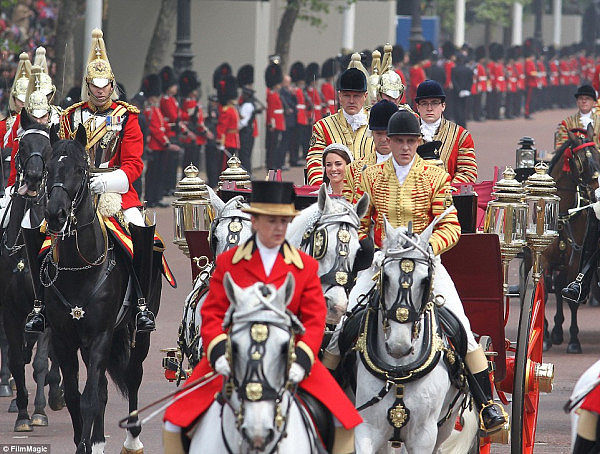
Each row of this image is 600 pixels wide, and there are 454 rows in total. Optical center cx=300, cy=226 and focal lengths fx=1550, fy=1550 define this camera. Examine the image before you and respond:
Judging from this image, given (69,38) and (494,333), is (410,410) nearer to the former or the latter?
(494,333)

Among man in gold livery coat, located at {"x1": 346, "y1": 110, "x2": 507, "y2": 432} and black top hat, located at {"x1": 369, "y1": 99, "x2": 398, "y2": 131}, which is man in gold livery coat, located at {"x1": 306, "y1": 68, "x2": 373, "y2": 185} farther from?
man in gold livery coat, located at {"x1": 346, "y1": 110, "x2": 507, "y2": 432}

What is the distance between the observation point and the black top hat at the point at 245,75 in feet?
90.1

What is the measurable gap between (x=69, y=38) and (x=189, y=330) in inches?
487

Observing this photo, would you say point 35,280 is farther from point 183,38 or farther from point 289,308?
point 183,38

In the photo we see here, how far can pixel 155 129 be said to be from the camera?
79.3ft

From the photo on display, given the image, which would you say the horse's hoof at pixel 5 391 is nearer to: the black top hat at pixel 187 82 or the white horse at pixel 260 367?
the white horse at pixel 260 367

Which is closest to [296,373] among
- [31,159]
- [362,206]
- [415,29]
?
[362,206]

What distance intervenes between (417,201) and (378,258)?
69 centimetres

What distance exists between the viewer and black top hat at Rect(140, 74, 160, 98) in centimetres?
2408

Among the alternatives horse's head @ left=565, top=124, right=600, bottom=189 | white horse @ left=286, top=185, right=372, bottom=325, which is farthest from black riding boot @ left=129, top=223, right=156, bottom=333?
horse's head @ left=565, top=124, right=600, bottom=189

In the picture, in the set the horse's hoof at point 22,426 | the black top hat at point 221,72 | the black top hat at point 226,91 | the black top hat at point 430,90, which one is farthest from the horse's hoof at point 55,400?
the black top hat at point 221,72

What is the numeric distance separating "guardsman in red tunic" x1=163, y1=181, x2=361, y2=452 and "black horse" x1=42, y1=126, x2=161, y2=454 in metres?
3.00

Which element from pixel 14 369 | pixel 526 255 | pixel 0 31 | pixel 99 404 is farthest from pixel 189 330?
pixel 0 31

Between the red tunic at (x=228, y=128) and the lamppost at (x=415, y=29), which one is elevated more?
the lamppost at (x=415, y=29)
